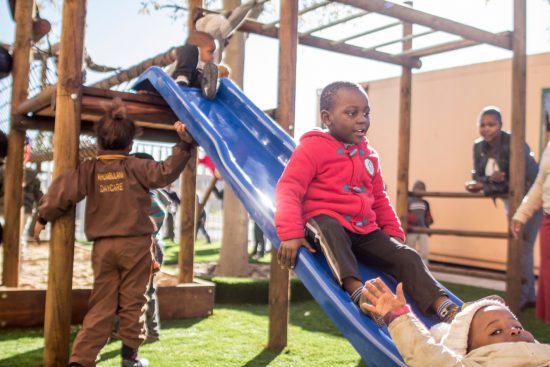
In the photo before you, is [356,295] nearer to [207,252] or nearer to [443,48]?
[443,48]

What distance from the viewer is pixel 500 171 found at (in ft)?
19.2

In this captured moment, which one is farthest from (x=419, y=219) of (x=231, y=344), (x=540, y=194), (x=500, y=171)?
(x=231, y=344)

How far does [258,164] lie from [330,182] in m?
0.93

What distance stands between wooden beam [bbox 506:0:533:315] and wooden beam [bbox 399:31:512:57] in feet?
0.59

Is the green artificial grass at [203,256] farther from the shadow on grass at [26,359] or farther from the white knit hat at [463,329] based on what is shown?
the white knit hat at [463,329]

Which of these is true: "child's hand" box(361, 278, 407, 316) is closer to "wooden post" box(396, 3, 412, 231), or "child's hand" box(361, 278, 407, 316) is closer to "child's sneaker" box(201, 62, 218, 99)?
"child's sneaker" box(201, 62, 218, 99)

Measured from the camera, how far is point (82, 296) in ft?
15.1

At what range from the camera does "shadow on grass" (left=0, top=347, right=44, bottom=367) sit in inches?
138

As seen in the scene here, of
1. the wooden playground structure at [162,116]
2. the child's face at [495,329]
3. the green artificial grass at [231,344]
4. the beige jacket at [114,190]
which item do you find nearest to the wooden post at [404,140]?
the wooden playground structure at [162,116]

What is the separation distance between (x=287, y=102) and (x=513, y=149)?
2.69 meters

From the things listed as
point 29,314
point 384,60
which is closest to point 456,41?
point 384,60

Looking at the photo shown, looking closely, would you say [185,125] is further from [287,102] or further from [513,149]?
[513,149]

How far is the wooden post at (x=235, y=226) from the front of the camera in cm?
817

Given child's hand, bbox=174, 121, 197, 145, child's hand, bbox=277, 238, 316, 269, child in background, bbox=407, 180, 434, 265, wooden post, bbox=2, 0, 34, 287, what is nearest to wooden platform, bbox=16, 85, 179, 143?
wooden post, bbox=2, 0, 34, 287
